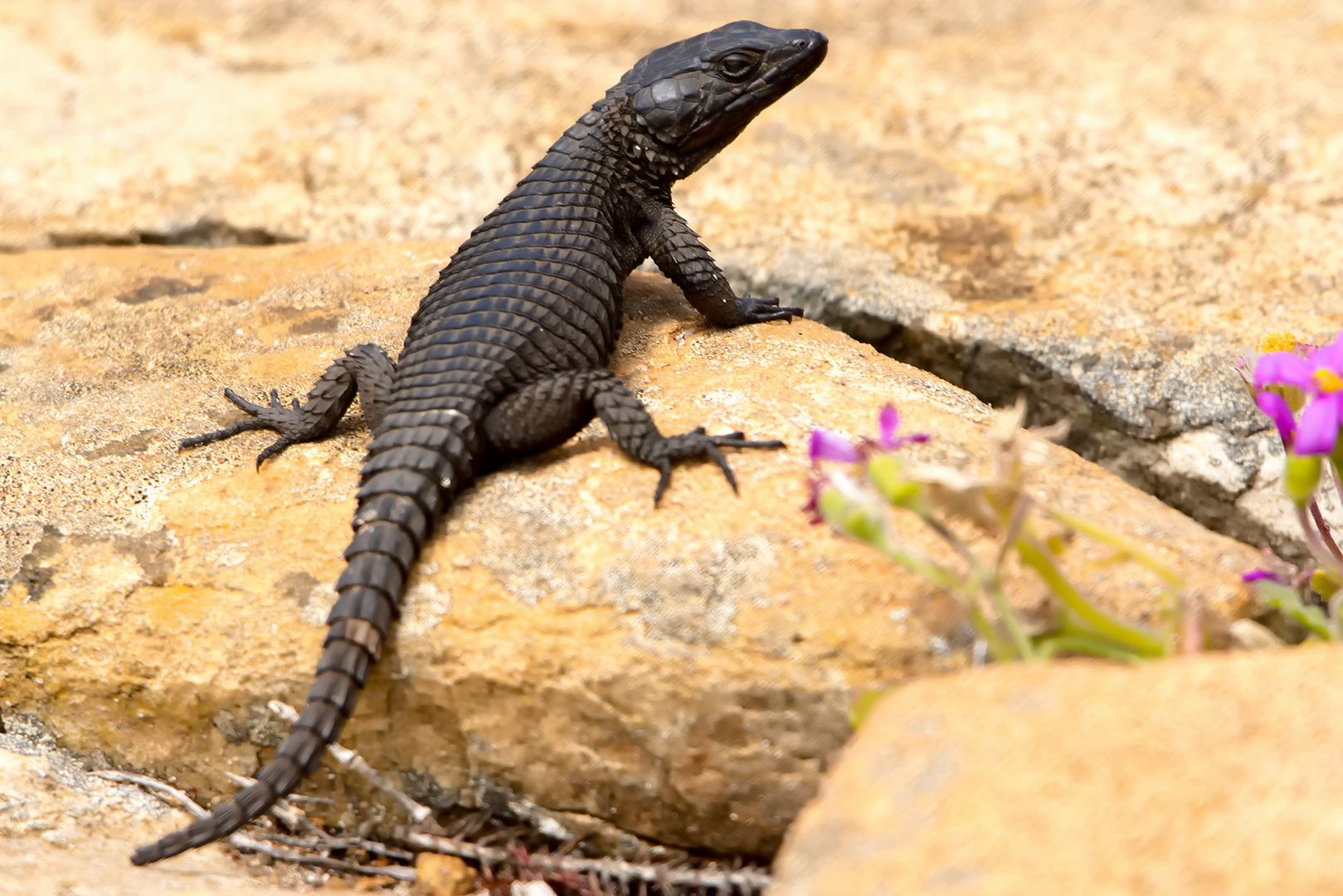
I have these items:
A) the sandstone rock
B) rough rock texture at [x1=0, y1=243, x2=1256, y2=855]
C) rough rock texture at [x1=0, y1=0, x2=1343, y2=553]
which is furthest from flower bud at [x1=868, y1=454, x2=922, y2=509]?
rough rock texture at [x1=0, y1=0, x2=1343, y2=553]

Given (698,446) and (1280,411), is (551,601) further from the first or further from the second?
(1280,411)

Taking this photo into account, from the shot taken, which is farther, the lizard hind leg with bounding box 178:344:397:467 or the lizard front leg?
the lizard front leg

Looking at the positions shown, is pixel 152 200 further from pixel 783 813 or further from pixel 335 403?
pixel 783 813

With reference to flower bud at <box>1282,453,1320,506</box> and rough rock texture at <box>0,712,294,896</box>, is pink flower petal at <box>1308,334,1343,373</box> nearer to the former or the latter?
flower bud at <box>1282,453,1320,506</box>

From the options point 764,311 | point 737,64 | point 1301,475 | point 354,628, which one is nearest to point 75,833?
point 354,628

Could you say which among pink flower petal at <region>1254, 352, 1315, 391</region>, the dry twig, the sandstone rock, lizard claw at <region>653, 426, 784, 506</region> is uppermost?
pink flower petal at <region>1254, 352, 1315, 391</region>

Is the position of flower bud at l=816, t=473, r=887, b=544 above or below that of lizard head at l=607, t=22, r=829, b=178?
below

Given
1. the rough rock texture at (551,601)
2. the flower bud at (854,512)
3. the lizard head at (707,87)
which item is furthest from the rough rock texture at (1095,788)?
the lizard head at (707,87)

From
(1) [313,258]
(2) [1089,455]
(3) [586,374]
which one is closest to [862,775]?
(3) [586,374]
